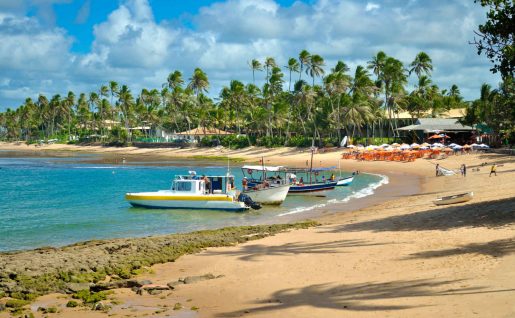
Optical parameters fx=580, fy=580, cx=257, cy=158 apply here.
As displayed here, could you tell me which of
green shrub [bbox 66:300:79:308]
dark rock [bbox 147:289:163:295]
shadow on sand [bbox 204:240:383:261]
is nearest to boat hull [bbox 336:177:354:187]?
shadow on sand [bbox 204:240:383:261]

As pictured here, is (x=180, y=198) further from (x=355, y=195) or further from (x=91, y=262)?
(x=91, y=262)

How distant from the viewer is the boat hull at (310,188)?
44062 millimetres

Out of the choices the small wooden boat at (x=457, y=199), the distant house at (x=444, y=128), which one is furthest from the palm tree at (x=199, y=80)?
the small wooden boat at (x=457, y=199)

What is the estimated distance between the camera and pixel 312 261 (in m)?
16.9

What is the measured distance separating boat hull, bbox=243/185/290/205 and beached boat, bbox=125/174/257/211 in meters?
1.20

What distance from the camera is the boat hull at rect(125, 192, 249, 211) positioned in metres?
35.2

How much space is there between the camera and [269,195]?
37.3 m

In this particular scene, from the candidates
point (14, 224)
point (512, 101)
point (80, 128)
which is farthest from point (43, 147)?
point (512, 101)

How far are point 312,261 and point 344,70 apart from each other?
8866 centimetres

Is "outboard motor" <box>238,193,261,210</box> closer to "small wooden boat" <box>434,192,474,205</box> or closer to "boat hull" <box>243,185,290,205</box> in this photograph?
"boat hull" <box>243,185,290,205</box>

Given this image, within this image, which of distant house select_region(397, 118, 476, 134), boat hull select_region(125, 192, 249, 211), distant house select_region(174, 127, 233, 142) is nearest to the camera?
boat hull select_region(125, 192, 249, 211)

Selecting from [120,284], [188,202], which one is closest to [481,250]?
[120,284]

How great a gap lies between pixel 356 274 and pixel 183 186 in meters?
23.1

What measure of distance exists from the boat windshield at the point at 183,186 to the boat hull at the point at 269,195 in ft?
11.9
